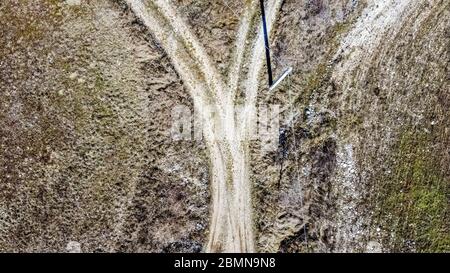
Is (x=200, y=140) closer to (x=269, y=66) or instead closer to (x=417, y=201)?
(x=269, y=66)

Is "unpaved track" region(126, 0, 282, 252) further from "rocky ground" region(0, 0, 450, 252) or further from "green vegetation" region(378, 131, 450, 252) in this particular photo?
"green vegetation" region(378, 131, 450, 252)

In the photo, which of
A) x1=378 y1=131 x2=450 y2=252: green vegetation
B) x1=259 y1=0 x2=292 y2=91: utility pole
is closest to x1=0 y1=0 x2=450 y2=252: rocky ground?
x1=378 y1=131 x2=450 y2=252: green vegetation

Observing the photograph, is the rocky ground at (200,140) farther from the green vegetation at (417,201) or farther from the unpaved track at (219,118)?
the unpaved track at (219,118)

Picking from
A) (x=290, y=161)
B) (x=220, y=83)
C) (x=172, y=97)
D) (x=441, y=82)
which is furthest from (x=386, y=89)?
(x=172, y=97)

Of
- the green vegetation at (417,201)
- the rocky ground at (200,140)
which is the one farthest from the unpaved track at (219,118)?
the green vegetation at (417,201)

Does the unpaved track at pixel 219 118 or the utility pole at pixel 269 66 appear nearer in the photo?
the unpaved track at pixel 219 118
